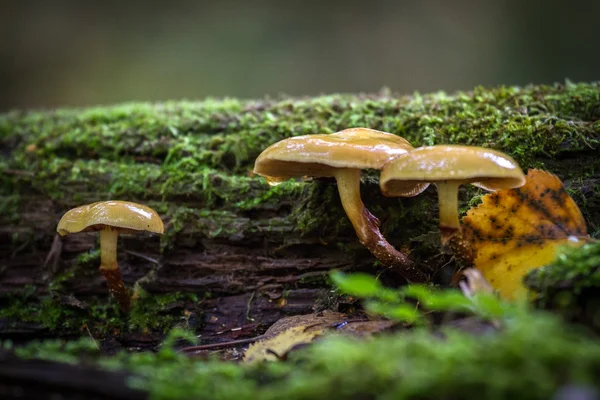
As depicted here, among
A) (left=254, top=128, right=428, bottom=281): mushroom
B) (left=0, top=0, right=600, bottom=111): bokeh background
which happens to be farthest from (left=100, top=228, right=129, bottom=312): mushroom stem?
(left=0, top=0, right=600, bottom=111): bokeh background

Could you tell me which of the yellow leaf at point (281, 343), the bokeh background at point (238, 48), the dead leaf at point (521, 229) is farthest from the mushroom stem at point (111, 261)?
the bokeh background at point (238, 48)

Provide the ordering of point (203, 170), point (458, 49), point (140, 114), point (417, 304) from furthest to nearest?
point (458, 49)
point (140, 114)
point (203, 170)
point (417, 304)

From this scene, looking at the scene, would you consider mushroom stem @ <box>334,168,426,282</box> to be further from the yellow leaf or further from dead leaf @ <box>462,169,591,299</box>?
the yellow leaf

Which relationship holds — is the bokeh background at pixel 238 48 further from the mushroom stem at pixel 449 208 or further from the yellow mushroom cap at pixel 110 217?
the mushroom stem at pixel 449 208

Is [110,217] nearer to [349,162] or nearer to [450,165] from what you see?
[349,162]

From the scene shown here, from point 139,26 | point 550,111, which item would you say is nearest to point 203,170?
point 550,111

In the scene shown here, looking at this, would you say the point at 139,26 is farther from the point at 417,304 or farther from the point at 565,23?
the point at 417,304

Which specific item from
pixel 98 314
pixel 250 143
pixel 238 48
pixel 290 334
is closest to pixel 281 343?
pixel 290 334
